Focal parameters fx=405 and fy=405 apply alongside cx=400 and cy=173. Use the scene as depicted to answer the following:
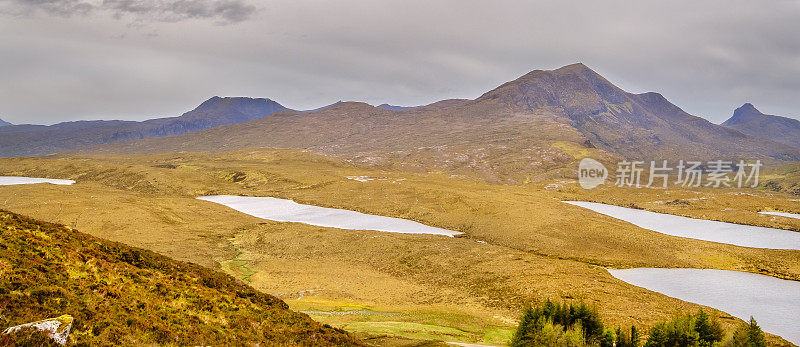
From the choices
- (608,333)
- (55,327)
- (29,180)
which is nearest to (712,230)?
(608,333)

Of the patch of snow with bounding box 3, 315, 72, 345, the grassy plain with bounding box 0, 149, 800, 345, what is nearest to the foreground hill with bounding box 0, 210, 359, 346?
the patch of snow with bounding box 3, 315, 72, 345

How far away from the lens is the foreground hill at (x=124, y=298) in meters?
18.4

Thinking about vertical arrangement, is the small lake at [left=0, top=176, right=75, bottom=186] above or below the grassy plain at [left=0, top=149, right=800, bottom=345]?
above

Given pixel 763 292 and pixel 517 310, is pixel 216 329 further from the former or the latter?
pixel 763 292

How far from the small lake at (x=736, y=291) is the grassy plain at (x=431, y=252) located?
3364 millimetres

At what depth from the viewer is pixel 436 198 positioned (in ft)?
390

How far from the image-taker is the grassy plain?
4778cm

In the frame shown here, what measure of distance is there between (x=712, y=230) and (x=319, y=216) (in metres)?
96.9

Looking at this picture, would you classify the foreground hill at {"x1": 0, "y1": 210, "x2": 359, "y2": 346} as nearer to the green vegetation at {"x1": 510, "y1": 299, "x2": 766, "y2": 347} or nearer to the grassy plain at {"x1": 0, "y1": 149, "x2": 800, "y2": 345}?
the grassy plain at {"x1": 0, "y1": 149, "x2": 800, "y2": 345}

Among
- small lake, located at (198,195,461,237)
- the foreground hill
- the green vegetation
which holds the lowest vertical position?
small lake, located at (198,195,461,237)

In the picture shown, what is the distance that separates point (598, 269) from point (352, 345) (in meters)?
50.1

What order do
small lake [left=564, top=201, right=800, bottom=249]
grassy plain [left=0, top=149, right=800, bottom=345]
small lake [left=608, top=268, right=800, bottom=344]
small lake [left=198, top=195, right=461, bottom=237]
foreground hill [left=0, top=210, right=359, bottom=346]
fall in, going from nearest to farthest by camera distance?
foreground hill [left=0, top=210, right=359, bottom=346] → small lake [left=608, top=268, right=800, bottom=344] → grassy plain [left=0, top=149, right=800, bottom=345] → small lake [left=564, top=201, right=800, bottom=249] → small lake [left=198, top=195, right=461, bottom=237]

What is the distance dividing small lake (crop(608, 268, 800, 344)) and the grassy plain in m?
3.36

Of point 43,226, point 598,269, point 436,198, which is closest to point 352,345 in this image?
point 43,226
